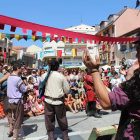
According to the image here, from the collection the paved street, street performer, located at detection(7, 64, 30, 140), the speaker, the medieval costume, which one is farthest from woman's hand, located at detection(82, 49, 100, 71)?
the medieval costume

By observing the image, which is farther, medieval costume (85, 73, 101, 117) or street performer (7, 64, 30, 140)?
medieval costume (85, 73, 101, 117)

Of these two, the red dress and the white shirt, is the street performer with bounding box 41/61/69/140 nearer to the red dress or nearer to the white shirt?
the white shirt

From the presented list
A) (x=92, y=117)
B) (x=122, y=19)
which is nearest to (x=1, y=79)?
(x=92, y=117)

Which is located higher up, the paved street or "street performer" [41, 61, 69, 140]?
"street performer" [41, 61, 69, 140]

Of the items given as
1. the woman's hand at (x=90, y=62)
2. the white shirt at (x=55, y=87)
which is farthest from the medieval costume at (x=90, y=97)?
the woman's hand at (x=90, y=62)

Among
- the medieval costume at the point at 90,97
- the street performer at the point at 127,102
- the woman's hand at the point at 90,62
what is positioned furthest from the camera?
the medieval costume at the point at 90,97

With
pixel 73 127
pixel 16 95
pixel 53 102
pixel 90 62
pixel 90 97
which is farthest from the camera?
pixel 90 97

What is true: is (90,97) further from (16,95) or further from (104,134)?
(104,134)

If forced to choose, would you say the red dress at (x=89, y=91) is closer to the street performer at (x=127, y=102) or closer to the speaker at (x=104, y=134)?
the speaker at (x=104, y=134)

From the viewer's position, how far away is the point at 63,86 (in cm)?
402

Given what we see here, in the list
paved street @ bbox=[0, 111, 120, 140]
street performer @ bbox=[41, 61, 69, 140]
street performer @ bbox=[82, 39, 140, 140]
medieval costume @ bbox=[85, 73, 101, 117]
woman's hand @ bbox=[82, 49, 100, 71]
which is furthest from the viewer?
medieval costume @ bbox=[85, 73, 101, 117]

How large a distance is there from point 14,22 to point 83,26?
4171 centimetres

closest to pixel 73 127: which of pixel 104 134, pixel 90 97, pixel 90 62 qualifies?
pixel 90 97

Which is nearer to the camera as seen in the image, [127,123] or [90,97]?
[127,123]
